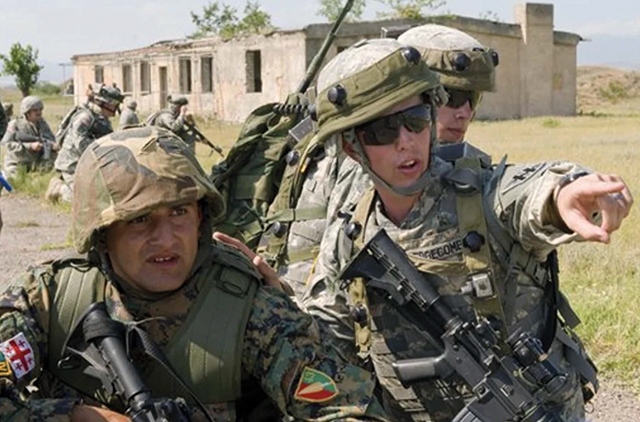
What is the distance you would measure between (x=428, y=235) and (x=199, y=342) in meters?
0.75

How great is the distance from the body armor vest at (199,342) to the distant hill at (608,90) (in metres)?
42.8

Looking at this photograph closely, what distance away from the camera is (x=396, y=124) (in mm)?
2742

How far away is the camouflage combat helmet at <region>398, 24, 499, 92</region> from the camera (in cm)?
348

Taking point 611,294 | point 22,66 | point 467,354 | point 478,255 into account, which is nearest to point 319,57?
point 611,294

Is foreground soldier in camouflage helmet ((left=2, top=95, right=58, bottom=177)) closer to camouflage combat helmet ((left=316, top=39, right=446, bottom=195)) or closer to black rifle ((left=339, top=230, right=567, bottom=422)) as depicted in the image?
camouflage combat helmet ((left=316, top=39, right=446, bottom=195))

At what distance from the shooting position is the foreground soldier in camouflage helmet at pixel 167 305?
2.32m

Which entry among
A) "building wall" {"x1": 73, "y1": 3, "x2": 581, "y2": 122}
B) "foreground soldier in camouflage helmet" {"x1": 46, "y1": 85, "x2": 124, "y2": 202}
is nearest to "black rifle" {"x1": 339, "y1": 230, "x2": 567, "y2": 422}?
"foreground soldier in camouflage helmet" {"x1": 46, "y1": 85, "x2": 124, "y2": 202}

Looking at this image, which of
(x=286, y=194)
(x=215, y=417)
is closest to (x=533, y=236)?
(x=215, y=417)

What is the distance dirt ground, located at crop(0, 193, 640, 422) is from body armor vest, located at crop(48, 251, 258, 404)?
2.94 metres

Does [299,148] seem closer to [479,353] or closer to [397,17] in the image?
[479,353]

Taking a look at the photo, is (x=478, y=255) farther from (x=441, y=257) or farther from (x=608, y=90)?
(x=608, y=90)

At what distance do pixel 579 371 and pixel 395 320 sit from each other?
56 centimetres

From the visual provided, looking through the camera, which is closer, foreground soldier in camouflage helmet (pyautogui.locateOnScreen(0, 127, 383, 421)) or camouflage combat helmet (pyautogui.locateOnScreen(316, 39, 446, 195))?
foreground soldier in camouflage helmet (pyautogui.locateOnScreen(0, 127, 383, 421))

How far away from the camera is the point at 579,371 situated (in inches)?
113
